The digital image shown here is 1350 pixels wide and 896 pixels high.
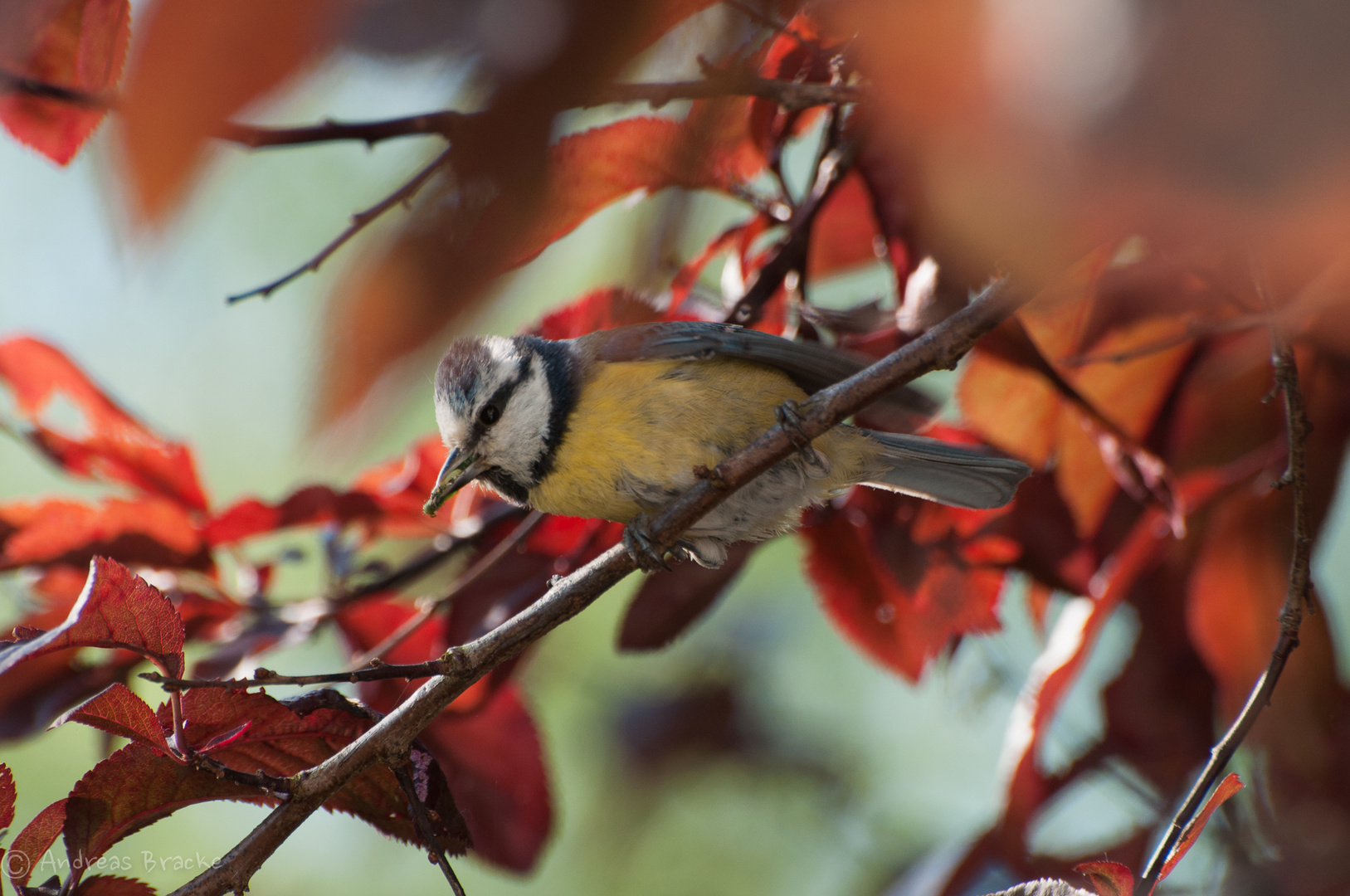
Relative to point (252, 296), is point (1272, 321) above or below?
below

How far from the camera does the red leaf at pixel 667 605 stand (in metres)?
1.42

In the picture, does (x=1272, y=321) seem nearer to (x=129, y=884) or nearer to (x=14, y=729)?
(x=129, y=884)

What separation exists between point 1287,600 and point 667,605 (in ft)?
2.55

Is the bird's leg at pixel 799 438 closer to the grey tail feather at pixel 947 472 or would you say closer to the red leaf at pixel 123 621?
the grey tail feather at pixel 947 472

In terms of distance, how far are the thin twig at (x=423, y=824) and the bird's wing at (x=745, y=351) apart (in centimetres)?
64

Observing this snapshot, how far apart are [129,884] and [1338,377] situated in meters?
1.60

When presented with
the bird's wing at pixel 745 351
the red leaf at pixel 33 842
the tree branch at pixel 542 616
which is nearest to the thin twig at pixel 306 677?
the tree branch at pixel 542 616

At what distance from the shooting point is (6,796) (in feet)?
3.06

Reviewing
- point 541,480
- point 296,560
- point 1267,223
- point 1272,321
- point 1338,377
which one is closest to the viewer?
point 1267,223

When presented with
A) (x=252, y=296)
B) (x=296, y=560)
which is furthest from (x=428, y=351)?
(x=296, y=560)

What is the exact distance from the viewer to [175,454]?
5.42 feet

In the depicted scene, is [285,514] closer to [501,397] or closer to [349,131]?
[501,397]

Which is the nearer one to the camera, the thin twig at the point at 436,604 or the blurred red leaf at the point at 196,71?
the blurred red leaf at the point at 196,71

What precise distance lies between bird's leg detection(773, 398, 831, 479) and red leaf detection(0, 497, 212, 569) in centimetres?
99
